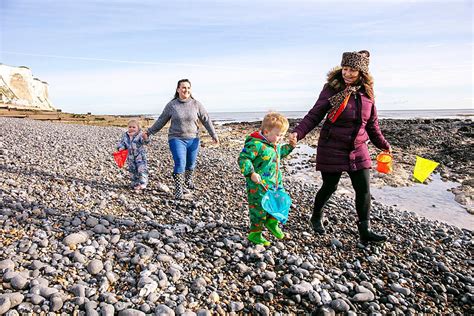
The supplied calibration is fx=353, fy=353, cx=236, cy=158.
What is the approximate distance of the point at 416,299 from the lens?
14.1ft

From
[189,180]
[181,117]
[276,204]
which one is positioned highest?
[181,117]

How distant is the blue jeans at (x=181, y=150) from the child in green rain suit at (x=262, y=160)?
2630mm

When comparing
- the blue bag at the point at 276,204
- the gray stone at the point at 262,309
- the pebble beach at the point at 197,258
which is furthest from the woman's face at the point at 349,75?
the gray stone at the point at 262,309

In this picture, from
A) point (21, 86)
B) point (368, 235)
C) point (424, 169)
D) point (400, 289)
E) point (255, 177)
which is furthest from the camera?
point (21, 86)

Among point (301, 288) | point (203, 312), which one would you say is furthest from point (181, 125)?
point (203, 312)

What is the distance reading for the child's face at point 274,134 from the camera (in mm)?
4957

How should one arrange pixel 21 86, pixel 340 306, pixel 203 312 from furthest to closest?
pixel 21 86
pixel 340 306
pixel 203 312

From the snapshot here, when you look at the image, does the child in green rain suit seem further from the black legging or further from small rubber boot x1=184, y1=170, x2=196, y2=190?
small rubber boot x1=184, y1=170, x2=196, y2=190

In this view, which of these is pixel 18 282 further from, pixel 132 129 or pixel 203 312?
pixel 132 129

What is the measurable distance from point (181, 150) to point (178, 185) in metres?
0.74

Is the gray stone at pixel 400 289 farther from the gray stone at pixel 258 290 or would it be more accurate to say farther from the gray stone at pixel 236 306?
the gray stone at pixel 236 306

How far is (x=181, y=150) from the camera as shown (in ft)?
24.1

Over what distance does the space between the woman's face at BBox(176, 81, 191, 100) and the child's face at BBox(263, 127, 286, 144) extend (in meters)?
2.87

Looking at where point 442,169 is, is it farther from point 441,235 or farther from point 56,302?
point 56,302
